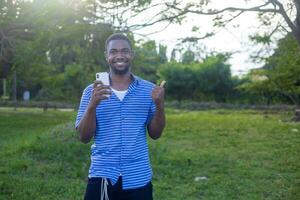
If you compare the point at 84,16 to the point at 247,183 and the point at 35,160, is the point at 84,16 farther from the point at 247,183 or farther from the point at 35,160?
the point at 247,183

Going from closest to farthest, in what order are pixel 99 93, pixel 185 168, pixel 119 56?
pixel 99 93 → pixel 119 56 → pixel 185 168

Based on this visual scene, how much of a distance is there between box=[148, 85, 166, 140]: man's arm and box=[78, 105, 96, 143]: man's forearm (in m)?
0.39

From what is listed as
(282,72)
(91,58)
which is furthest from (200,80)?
(91,58)

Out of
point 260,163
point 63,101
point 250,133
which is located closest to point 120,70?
point 260,163

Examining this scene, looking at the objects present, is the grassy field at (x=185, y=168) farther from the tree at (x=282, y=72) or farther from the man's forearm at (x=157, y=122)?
the man's forearm at (x=157, y=122)

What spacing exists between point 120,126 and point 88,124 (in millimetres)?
201

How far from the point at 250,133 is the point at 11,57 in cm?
1023

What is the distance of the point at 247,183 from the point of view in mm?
7680

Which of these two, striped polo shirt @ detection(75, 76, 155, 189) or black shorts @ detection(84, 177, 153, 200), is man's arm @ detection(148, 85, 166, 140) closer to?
striped polo shirt @ detection(75, 76, 155, 189)

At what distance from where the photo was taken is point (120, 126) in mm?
3182

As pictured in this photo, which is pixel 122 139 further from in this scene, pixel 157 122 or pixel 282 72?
pixel 282 72

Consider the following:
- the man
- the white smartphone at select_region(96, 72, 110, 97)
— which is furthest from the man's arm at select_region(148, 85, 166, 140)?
the white smartphone at select_region(96, 72, 110, 97)

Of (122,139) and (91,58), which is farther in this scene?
(91,58)

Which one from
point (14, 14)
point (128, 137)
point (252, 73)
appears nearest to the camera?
point (128, 137)
